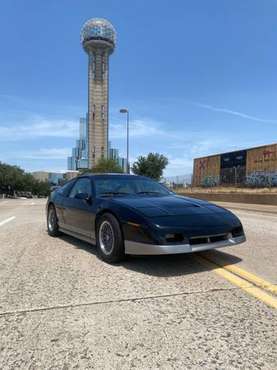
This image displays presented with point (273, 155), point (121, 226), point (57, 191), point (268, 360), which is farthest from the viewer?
point (273, 155)

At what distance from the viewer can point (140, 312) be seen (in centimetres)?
339

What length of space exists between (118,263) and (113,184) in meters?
1.56

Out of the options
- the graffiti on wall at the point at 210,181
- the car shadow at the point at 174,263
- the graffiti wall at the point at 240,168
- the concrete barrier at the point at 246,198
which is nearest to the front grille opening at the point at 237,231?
the car shadow at the point at 174,263

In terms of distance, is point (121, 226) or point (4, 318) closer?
point (4, 318)

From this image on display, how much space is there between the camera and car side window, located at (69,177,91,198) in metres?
6.44

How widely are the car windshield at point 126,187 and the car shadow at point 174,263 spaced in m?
1.11

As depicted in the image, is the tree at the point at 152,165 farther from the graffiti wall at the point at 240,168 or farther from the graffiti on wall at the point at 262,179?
the graffiti on wall at the point at 262,179

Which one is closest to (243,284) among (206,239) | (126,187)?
(206,239)

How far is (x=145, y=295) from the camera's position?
3.85 m

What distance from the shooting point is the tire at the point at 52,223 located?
7.81 metres

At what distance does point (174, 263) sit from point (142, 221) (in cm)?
98

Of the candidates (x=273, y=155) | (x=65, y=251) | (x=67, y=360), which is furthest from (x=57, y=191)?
(x=273, y=155)

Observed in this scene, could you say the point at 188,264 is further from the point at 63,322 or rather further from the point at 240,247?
the point at 63,322

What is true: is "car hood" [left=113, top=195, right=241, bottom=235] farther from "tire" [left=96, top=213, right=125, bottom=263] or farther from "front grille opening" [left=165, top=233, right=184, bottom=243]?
"tire" [left=96, top=213, right=125, bottom=263]
